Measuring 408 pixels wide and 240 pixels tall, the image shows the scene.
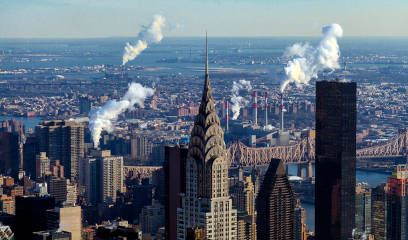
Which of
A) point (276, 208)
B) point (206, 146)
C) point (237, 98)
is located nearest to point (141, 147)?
point (237, 98)

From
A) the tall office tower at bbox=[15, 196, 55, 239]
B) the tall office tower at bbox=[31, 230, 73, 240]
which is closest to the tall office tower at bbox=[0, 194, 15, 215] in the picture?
the tall office tower at bbox=[15, 196, 55, 239]

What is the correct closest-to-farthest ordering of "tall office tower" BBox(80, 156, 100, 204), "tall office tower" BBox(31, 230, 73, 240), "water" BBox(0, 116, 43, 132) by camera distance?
1. "tall office tower" BBox(31, 230, 73, 240)
2. "tall office tower" BBox(80, 156, 100, 204)
3. "water" BBox(0, 116, 43, 132)

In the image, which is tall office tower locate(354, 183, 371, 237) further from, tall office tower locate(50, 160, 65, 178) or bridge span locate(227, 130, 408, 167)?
bridge span locate(227, 130, 408, 167)

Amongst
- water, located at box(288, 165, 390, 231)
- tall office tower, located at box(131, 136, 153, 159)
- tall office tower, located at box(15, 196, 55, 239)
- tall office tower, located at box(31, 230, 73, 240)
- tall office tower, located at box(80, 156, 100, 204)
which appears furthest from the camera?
tall office tower, located at box(131, 136, 153, 159)

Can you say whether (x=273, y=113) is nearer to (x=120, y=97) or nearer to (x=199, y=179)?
(x=120, y=97)

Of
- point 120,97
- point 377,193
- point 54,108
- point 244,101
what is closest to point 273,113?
point 244,101

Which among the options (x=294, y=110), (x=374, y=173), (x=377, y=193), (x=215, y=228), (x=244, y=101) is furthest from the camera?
(x=244, y=101)

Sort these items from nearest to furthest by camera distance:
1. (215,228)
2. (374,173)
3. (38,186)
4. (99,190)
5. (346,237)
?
(215,228) → (346,237) → (38,186) → (99,190) → (374,173)
